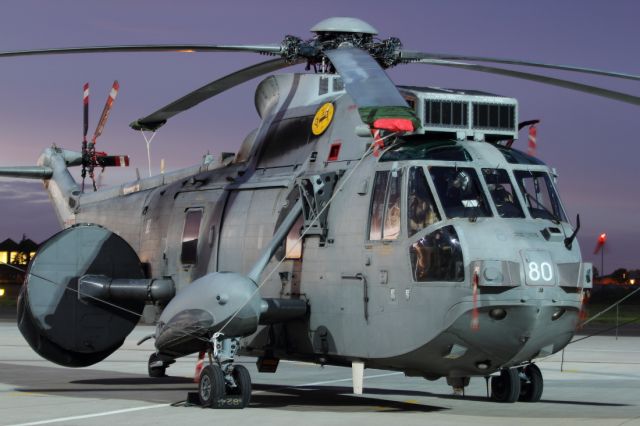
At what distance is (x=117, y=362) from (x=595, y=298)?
233ft

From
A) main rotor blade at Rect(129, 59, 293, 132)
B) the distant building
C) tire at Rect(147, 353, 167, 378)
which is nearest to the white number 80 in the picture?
main rotor blade at Rect(129, 59, 293, 132)

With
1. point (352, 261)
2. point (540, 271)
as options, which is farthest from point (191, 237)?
point (540, 271)

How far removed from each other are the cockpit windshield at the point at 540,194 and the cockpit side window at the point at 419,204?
4.41 ft

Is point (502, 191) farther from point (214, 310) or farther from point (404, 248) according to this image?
point (214, 310)

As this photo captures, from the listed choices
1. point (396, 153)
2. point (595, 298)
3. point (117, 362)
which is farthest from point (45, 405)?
point (595, 298)

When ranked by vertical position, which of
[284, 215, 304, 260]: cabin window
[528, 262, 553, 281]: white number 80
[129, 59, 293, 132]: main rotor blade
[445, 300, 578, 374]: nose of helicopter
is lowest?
[445, 300, 578, 374]: nose of helicopter

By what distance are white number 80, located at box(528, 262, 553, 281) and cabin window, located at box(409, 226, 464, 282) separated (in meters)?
0.81

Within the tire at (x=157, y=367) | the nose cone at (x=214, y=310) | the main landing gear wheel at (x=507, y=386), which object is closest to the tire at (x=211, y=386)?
the nose cone at (x=214, y=310)

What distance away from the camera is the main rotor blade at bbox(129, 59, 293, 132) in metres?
16.0

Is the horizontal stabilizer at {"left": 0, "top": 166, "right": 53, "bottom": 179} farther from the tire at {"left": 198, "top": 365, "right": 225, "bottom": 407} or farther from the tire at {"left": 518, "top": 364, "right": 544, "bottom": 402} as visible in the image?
the tire at {"left": 518, "top": 364, "right": 544, "bottom": 402}

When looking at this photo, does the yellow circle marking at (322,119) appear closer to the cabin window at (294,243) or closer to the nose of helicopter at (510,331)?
the cabin window at (294,243)

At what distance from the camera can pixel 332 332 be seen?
14.5 metres

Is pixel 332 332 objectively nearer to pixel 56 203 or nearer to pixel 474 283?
pixel 474 283

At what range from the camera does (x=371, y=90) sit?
40.7ft
